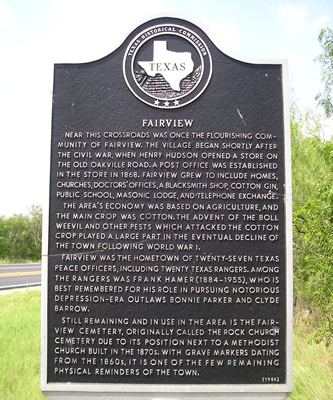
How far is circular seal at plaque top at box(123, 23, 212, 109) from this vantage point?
3.83 m

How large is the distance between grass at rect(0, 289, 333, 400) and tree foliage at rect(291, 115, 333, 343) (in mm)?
387

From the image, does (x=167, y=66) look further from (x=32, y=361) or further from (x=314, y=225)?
(x=32, y=361)

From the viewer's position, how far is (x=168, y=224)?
371 cm

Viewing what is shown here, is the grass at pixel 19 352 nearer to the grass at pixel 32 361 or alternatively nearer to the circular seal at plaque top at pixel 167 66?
the grass at pixel 32 361

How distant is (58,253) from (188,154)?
1322mm

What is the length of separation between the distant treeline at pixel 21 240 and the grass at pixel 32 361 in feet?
84.4

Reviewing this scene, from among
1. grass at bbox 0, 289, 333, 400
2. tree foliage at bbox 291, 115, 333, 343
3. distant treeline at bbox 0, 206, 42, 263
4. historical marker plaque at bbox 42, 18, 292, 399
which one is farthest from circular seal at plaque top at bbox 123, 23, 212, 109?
distant treeline at bbox 0, 206, 42, 263

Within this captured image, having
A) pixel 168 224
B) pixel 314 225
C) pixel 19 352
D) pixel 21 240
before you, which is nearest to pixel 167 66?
pixel 168 224

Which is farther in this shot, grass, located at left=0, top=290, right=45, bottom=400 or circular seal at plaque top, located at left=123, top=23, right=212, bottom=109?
grass, located at left=0, top=290, right=45, bottom=400

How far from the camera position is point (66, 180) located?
3.79m

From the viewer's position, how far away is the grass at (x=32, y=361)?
5.09 meters

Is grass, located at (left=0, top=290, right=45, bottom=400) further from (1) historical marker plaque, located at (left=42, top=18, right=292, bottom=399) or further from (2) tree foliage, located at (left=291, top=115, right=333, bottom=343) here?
(2) tree foliage, located at (left=291, top=115, right=333, bottom=343)

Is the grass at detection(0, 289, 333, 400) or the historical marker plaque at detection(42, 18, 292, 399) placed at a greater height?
the historical marker plaque at detection(42, 18, 292, 399)

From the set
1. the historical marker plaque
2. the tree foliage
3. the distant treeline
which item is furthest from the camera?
the distant treeline
